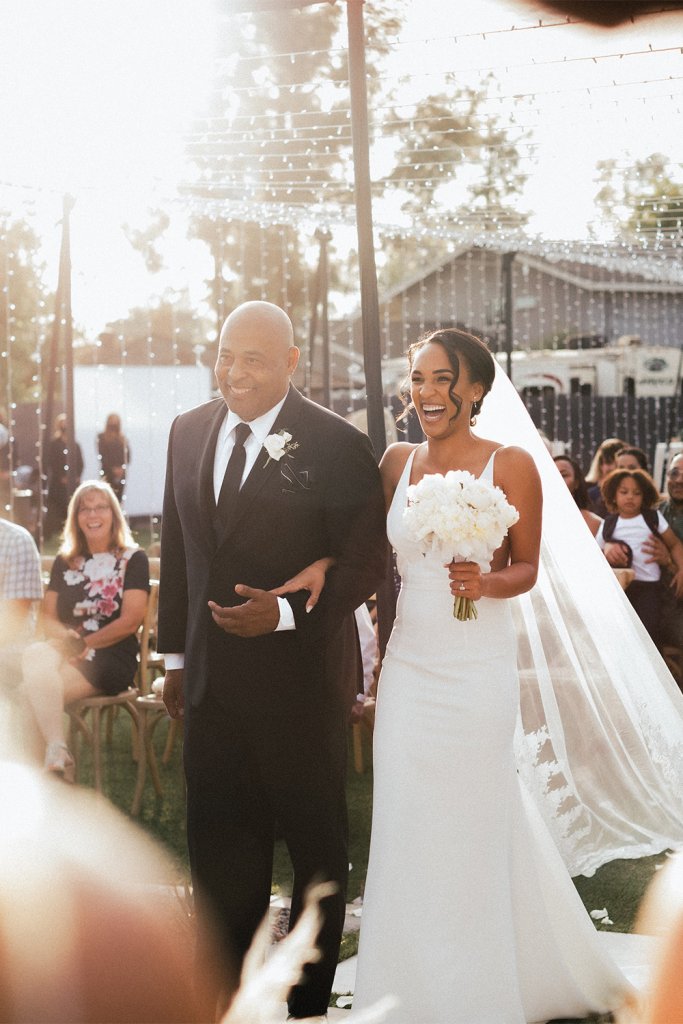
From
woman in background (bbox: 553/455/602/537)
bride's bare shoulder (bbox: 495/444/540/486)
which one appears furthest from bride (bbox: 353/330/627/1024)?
woman in background (bbox: 553/455/602/537)

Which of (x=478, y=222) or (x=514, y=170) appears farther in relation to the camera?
(x=478, y=222)

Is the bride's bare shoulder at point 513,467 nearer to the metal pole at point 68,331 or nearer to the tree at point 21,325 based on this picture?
the metal pole at point 68,331

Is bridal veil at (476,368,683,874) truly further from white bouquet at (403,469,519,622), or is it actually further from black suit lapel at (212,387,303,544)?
black suit lapel at (212,387,303,544)

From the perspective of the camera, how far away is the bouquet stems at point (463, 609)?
369 centimetres

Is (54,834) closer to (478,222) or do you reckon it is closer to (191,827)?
(191,827)

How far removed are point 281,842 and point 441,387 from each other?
3.56m

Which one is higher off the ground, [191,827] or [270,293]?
[270,293]

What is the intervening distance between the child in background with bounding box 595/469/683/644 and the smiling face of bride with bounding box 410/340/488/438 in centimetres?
441

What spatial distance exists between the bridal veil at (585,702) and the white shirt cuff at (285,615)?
5.67 feet

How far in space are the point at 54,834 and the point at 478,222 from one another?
11107 millimetres

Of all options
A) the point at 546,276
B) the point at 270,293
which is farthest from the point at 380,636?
the point at 546,276

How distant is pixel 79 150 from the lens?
7.69 meters

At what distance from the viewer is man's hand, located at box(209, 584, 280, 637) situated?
3.24 meters

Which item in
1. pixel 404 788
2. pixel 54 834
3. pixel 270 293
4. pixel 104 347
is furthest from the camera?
pixel 270 293
